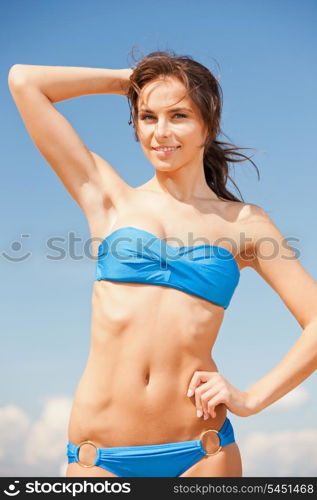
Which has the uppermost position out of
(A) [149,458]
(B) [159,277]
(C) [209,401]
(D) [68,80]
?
(D) [68,80]

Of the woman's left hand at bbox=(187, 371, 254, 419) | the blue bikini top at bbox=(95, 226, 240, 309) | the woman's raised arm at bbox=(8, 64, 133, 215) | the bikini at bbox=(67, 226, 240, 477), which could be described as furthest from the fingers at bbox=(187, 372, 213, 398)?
the woman's raised arm at bbox=(8, 64, 133, 215)

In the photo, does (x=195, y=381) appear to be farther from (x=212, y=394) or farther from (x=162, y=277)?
(x=162, y=277)

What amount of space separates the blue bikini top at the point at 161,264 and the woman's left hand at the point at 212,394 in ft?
1.47

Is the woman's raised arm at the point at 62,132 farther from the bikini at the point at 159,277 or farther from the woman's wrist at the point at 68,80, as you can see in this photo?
the bikini at the point at 159,277

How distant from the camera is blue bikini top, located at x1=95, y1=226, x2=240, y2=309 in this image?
12.4 feet

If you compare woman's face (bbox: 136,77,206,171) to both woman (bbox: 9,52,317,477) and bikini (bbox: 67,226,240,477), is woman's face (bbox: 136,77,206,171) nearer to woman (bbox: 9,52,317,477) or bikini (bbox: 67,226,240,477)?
woman (bbox: 9,52,317,477)

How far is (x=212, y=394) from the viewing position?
3.78 m

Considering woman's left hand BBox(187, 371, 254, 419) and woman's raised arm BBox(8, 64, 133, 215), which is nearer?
woman's left hand BBox(187, 371, 254, 419)

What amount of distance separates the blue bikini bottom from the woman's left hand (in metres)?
0.20

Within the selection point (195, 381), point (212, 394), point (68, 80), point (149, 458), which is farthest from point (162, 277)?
point (68, 80)

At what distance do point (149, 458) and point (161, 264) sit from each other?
108cm

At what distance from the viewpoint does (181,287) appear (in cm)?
383
